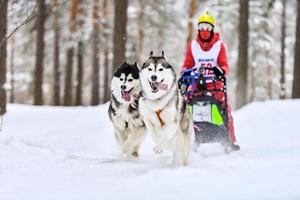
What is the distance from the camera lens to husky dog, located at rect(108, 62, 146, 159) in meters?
6.12

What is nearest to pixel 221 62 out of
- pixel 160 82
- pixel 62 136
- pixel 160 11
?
pixel 160 82

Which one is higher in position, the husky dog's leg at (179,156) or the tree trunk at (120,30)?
the tree trunk at (120,30)

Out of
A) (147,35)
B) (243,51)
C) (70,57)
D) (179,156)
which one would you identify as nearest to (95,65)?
(70,57)

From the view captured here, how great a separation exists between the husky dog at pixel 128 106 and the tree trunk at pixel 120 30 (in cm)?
575

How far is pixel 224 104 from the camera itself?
687 centimetres

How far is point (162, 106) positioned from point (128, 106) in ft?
3.27

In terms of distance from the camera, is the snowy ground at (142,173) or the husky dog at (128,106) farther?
the husky dog at (128,106)

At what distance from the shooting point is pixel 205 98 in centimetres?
670

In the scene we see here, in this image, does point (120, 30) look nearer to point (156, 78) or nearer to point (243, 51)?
point (243, 51)

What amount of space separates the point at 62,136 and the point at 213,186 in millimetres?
5318

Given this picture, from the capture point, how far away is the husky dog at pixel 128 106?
6121 millimetres

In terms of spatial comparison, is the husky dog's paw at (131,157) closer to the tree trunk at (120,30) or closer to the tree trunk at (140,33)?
the tree trunk at (120,30)

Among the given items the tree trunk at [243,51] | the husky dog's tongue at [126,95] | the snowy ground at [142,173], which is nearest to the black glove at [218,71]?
the snowy ground at [142,173]

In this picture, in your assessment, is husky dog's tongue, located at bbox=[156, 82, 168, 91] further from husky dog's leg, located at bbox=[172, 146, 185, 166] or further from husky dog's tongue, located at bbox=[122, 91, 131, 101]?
husky dog's tongue, located at bbox=[122, 91, 131, 101]
